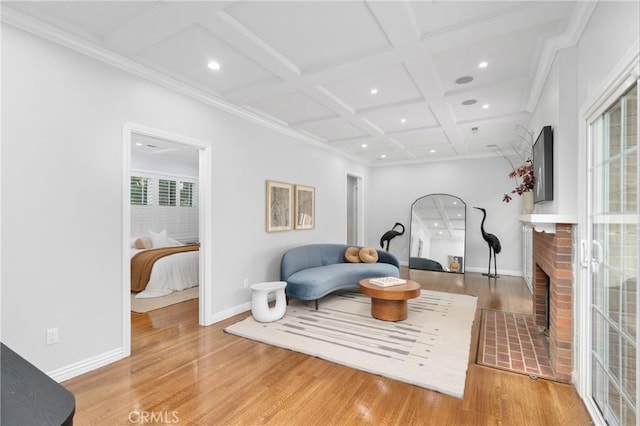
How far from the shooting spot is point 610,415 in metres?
1.77

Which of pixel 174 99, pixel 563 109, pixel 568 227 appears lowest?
pixel 568 227

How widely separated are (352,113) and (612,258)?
3017 millimetres

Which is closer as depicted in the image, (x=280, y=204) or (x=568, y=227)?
(x=568, y=227)

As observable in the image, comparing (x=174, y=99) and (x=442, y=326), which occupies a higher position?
(x=174, y=99)

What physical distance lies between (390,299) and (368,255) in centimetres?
166

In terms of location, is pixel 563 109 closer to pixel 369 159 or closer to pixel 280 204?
pixel 280 204

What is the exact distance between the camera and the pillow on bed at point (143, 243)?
581 centimetres

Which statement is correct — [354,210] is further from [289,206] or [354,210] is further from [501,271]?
[501,271]

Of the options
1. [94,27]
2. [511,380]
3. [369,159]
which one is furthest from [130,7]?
[369,159]

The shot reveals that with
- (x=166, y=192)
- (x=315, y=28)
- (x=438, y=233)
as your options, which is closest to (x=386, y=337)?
(x=315, y=28)

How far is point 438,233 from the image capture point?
22.4 ft

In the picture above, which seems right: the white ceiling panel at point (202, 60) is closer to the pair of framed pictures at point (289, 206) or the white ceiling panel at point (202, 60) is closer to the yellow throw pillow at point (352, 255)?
the pair of framed pictures at point (289, 206)

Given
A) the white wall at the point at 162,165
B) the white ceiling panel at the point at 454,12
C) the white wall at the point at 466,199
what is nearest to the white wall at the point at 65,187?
the white ceiling panel at the point at 454,12

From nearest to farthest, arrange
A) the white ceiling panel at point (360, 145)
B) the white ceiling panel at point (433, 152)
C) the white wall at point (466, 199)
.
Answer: the white ceiling panel at point (360, 145), the white ceiling panel at point (433, 152), the white wall at point (466, 199)
